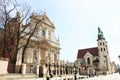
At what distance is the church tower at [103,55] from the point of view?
195ft

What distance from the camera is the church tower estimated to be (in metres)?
59.6

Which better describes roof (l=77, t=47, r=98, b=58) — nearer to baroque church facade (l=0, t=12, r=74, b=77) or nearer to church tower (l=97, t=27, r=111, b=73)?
church tower (l=97, t=27, r=111, b=73)

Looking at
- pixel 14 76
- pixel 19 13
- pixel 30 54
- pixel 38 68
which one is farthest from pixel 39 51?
pixel 14 76

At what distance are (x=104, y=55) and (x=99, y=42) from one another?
6265 mm

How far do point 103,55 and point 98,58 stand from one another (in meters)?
3.12

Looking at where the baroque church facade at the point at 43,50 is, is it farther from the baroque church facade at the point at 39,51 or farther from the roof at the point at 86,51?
the roof at the point at 86,51

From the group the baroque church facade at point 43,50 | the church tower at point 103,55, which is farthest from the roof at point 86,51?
the baroque church facade at point 43,50

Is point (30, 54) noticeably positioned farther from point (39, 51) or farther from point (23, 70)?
point (23, 70)

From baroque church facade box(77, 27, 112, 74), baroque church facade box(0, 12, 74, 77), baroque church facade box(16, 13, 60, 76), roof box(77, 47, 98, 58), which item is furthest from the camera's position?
roof box(77, 47, 98, 58)

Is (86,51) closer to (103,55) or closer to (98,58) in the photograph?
(98,58)

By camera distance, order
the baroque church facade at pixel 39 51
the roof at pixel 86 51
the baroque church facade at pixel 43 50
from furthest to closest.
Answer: the roof at pixel 86 51, the baroque church facade at pixel 43 50, the baroque church facade at pixel 39 51

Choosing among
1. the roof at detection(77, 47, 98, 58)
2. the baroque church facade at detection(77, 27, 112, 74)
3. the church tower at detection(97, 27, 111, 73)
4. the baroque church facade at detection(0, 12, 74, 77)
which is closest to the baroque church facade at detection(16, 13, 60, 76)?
the baroque church facade at detection(0, 12, 74, 77)

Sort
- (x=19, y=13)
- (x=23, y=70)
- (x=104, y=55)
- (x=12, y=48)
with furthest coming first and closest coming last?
(x=104, y=55) < (x=12, y=48) < (x=19, y=13) < (x=23, y=70)

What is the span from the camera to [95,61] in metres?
63.2
